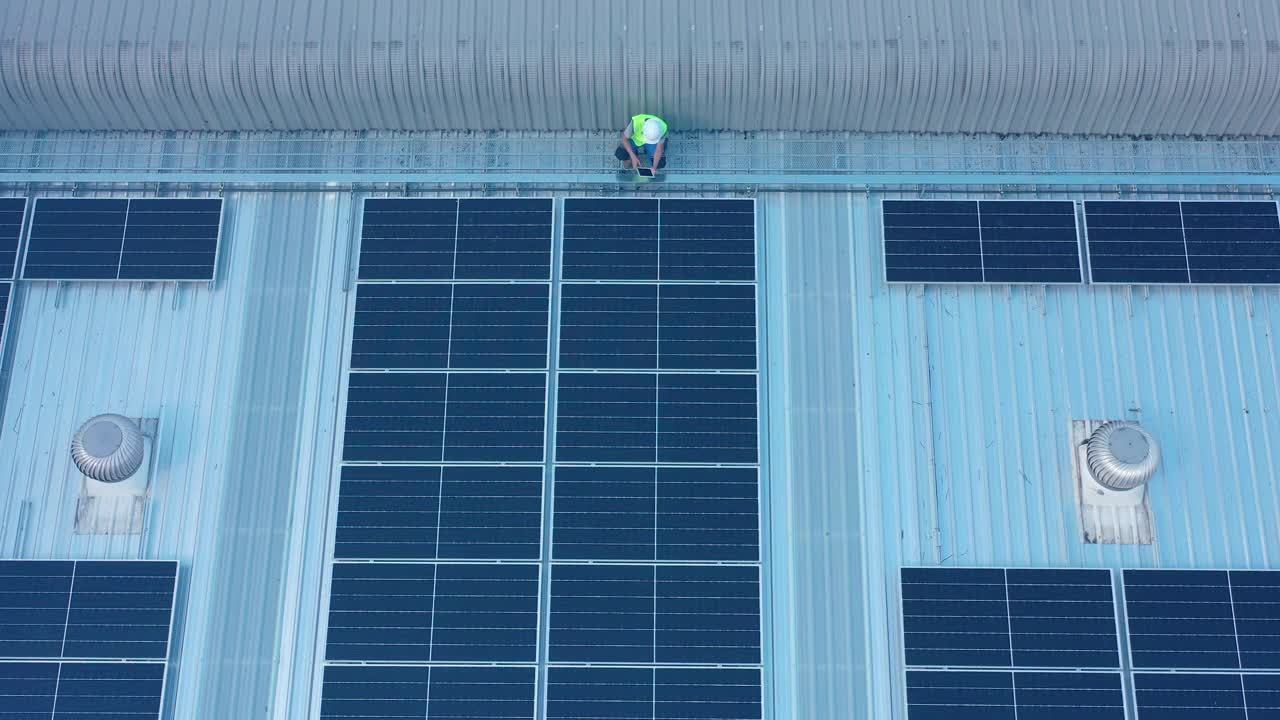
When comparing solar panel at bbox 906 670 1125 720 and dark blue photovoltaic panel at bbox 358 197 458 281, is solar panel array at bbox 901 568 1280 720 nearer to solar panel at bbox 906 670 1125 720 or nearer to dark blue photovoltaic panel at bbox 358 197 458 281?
solar panel at bbox 906 670 1125 720

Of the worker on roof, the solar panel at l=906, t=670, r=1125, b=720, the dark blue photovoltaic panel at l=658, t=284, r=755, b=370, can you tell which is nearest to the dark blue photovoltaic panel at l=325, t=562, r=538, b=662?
the dark blue photovoltaic panel at l=658, t=284, r=755, b=370

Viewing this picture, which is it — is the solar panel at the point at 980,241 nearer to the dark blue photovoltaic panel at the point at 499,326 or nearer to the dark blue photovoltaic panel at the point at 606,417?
the dark blue photovoltaic panel at the point at 606,417

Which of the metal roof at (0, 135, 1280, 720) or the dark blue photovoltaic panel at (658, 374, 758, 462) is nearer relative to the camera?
the metal roof at (0, 135, 1280, 720)

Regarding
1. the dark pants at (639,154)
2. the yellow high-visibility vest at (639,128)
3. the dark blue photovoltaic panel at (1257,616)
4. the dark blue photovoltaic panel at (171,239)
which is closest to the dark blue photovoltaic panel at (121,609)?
the dark blue photovoltaic panel at (171,239)

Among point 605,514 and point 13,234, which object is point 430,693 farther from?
point 13,234

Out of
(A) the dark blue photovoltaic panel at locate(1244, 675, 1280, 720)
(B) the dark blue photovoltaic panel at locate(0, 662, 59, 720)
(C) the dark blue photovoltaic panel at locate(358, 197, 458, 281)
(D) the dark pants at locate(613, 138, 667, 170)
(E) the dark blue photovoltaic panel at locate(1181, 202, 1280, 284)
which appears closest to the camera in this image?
(A) the dark blue photovoltaic panel at locate(1244, 675, 1280, 720)
